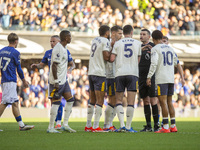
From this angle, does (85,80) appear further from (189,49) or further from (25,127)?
(25,127)

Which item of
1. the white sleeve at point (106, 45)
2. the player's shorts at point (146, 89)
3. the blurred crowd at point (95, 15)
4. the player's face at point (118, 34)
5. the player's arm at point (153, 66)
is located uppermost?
the blurred crowd at point (95, 15)

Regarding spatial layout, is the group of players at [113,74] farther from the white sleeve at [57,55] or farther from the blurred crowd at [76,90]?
the blurred crowd at [76,90]

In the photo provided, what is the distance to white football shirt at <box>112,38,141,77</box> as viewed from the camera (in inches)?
385

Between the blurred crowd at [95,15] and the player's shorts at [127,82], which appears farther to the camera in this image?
the blurred crowd at [95,15]

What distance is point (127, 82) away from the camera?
981 cm

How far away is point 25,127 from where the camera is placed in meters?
10.5

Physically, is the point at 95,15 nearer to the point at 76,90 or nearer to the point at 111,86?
the point at 76,90

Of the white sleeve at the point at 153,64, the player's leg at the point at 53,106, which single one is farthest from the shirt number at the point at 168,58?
the player's leg at the point at 53,106

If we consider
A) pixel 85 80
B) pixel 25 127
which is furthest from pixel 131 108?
pixel 85 80

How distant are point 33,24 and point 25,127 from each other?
14.1 m

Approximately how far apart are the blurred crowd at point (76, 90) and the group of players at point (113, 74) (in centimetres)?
1121

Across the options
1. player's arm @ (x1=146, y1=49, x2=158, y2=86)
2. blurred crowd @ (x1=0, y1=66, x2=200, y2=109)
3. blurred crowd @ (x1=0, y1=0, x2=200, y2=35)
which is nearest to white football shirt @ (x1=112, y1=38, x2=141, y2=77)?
player's arm @ (x1=146, y1=49, x2=158, y2=86)

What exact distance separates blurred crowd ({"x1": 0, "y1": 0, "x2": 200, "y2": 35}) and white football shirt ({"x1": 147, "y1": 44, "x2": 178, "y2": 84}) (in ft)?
46.3

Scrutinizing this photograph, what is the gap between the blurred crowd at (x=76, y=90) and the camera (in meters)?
22.4
